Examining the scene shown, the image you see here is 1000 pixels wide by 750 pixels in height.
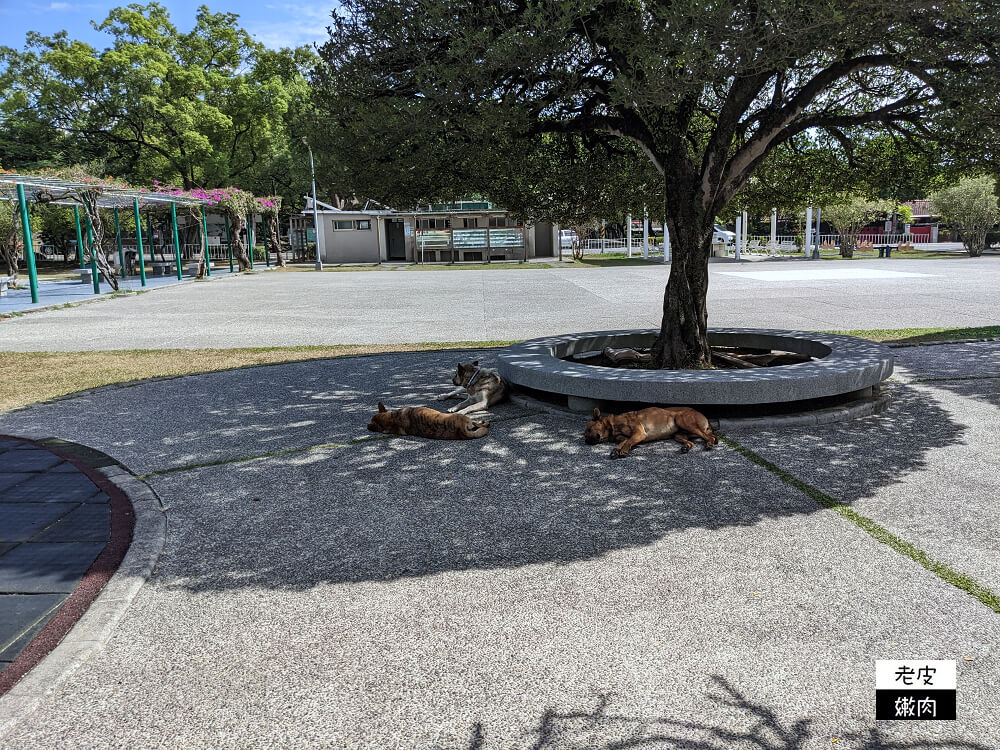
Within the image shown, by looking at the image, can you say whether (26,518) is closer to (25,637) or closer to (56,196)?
(25,637)

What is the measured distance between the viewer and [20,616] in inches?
136

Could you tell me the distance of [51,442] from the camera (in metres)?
6.58

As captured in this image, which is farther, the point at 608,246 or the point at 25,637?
the point at 608,246

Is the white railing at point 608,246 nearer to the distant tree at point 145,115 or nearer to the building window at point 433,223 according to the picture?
the building window at point 433,223

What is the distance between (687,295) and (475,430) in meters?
3.07

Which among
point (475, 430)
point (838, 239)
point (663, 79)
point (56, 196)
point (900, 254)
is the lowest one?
point (475, 430)

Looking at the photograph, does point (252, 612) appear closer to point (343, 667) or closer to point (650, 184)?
point (343, 667)

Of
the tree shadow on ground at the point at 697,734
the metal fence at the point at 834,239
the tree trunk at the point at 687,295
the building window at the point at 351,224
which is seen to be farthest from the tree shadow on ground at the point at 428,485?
the metal fence at the point at 834,239

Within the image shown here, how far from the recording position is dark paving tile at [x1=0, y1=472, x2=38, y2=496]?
5402 millimetres

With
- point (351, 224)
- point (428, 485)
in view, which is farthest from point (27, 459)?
point (351, 224)

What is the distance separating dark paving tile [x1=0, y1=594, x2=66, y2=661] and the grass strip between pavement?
14.3 feet

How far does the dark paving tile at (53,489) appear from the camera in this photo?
5125 mm

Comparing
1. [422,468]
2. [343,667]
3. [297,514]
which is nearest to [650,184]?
[422,468]

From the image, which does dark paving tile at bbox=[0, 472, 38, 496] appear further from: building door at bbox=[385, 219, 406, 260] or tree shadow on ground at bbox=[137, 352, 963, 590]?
building door at bbox=[385, 219, 406, 260]
